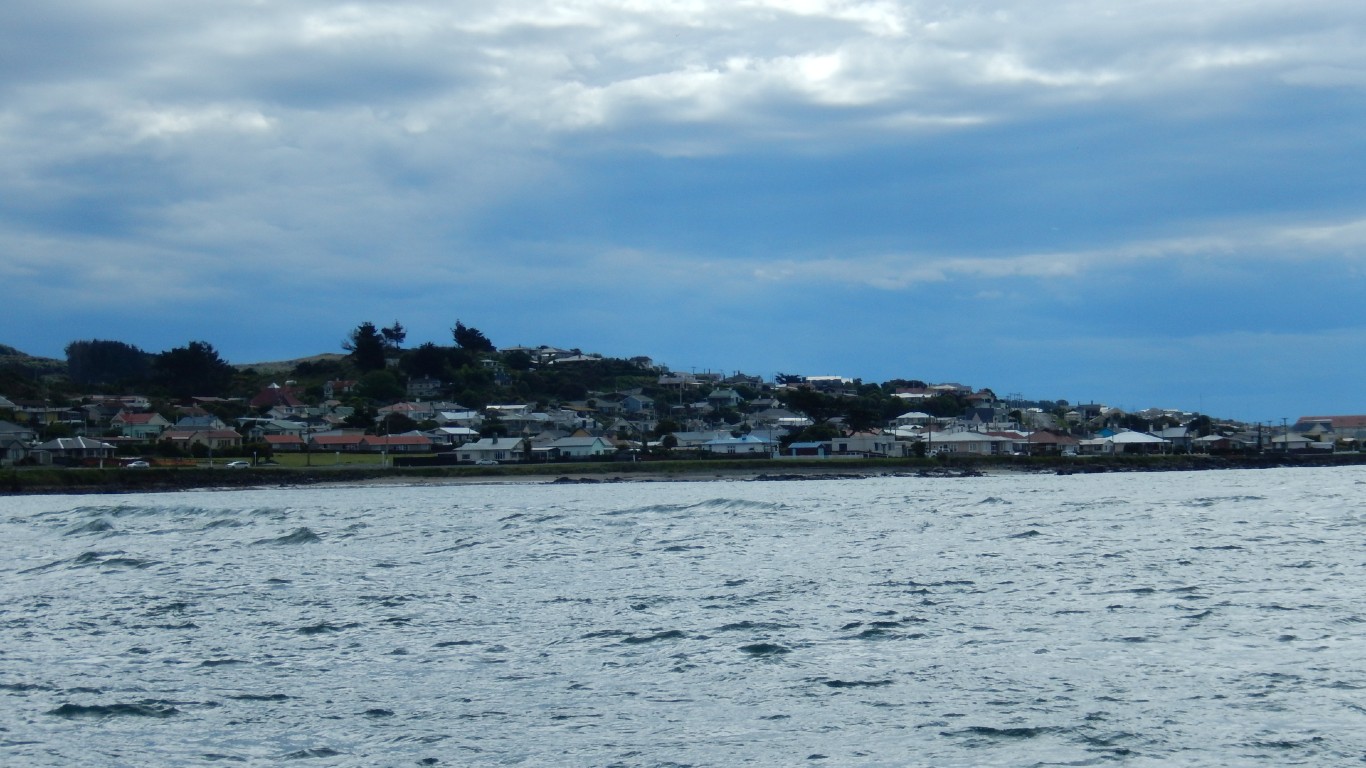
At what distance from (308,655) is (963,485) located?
4438 centimetres

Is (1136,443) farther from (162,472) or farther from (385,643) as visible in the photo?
(385,643)

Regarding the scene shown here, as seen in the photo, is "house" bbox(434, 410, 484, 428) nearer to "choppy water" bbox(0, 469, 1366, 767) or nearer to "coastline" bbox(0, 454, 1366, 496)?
"coastline" bbox(0, 454, 1366, 496)

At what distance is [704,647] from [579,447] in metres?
68.0

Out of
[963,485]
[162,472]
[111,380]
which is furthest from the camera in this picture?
[111,380]

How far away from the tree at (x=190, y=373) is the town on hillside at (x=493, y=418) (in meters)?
0.19

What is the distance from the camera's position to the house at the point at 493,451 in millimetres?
78438

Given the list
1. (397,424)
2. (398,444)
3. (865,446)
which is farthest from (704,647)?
(397,424)

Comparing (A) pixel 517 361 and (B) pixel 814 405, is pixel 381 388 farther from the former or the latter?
(B) pixel 814 405

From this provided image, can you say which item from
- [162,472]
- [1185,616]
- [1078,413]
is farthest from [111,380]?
[1185,616]

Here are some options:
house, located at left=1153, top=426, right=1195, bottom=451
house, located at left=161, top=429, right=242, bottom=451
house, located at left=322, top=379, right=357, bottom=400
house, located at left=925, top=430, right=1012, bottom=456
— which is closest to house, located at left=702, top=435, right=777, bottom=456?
house, located at left=925, top=430, right=1012, bottom=456

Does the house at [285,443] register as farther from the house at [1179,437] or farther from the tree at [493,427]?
the house at [1179,437]

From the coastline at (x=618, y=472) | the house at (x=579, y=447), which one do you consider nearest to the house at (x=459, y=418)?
the house at (x=579, y=447)

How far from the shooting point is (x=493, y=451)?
7906cm

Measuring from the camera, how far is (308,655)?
14109 millimetres
